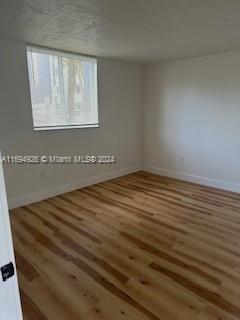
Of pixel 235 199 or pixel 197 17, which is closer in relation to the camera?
pixel 197 17

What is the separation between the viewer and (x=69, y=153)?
3930mm

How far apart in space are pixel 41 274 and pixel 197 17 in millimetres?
2793

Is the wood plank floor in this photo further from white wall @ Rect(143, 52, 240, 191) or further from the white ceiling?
the white ceiling

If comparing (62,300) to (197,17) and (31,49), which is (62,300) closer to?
(197,17)

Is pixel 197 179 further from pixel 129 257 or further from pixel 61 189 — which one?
pixel 129 257

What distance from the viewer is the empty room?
1.80 meters

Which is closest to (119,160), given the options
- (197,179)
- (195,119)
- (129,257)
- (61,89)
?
(197,179)

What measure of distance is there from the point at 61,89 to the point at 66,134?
0.73 m

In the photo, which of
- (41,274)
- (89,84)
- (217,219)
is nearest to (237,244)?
(217,219)

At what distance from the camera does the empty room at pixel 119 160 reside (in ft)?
5.91

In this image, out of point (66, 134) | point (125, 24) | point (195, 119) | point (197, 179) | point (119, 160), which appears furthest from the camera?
point (119, 160)

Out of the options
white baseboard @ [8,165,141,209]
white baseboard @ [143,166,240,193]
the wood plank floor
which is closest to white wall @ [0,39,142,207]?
white baseboard @ [8,165,141,209]

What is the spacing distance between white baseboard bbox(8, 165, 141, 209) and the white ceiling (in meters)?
2.18

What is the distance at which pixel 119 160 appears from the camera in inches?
191
